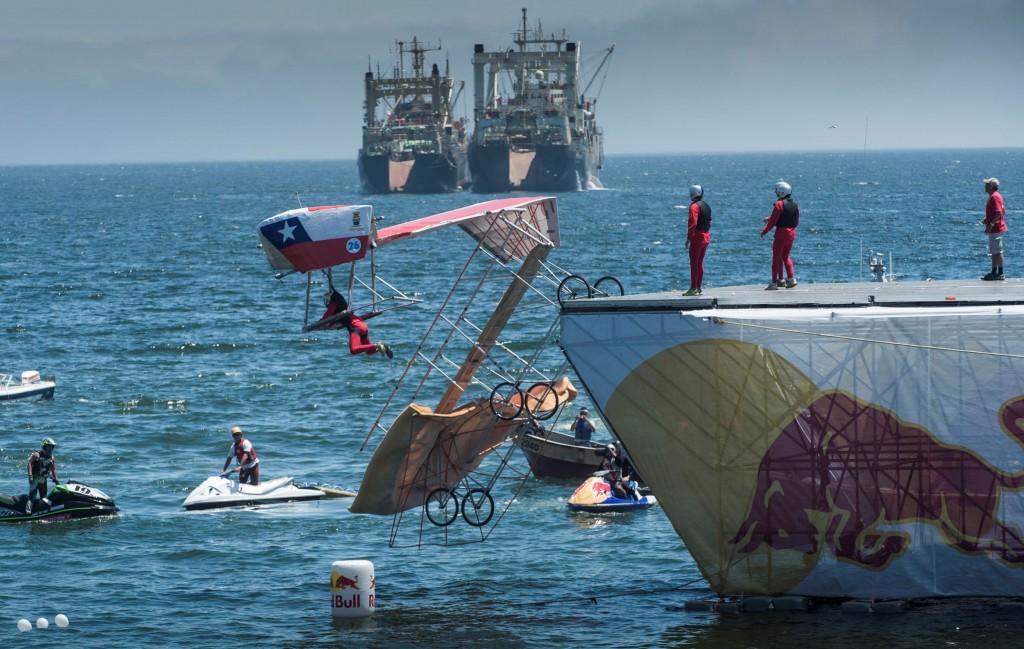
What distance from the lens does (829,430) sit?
74.0 ft

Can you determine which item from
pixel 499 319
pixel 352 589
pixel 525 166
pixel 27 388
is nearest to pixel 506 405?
→ pixel 499 319

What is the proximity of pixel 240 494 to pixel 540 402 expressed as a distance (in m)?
11.5

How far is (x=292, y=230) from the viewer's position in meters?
22.9

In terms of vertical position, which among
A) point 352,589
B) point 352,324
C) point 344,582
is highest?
point 352,324

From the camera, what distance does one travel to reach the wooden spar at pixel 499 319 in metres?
25.9

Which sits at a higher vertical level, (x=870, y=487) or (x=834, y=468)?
(x=834, y=468)

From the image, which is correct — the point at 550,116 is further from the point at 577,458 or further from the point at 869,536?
the point at 869,536

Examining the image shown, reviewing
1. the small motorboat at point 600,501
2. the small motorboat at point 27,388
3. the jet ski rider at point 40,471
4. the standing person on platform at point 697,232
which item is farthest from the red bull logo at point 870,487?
the small motorboat at point 27,388

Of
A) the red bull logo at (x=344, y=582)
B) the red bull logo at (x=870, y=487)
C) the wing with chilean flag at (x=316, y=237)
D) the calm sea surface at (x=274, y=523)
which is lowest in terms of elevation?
the calm sea surface at (x=274, y=523)

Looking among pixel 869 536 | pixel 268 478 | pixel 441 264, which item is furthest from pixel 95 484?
pixel 441 264

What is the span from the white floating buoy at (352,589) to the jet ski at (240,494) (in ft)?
31.1

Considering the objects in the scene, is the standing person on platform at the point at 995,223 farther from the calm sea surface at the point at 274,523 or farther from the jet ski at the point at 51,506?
the jet ski at the point at 51,506

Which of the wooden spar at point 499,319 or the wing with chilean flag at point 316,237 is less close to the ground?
the wing with chilean flag at point 316,237

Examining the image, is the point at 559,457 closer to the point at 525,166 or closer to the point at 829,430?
the point at 829,430
